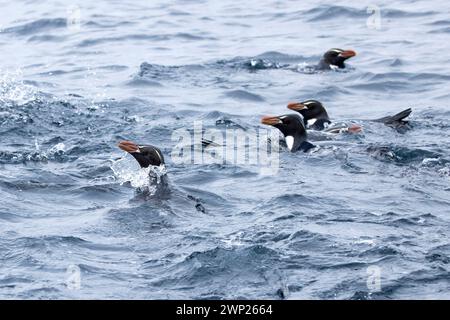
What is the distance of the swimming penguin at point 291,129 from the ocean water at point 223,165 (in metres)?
0.28

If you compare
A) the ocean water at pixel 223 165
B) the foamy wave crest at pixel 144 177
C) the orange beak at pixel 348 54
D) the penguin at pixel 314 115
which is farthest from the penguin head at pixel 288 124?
the orange beak at pixel 348 54

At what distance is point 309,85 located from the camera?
20234 mm

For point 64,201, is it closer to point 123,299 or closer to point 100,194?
point 100,194

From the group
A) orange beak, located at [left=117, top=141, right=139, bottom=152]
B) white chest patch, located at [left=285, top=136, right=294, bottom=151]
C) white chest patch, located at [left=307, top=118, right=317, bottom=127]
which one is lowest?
white chest patch, located at [left=307, top=118, right=317, bottom=127]

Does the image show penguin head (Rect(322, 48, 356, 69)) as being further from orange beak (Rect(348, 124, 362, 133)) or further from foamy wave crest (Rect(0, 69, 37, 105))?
foamy wave crest (Rect(0, 69, 37, 105))

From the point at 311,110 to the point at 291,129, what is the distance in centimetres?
131

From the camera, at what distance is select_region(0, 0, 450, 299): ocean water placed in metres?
10.2

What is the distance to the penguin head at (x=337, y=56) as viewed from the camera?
20.5m

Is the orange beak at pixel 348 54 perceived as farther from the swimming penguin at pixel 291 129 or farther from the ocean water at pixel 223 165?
the swimming penguin at pixel 291 129
